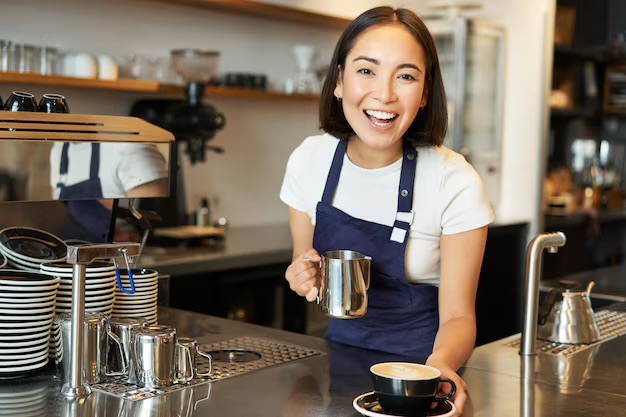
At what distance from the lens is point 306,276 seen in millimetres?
1802

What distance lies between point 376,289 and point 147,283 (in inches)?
21.7

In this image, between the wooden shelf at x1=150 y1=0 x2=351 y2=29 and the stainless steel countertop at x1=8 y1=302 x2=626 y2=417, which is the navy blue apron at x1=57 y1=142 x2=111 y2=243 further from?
the wooden shelf at x1=150 y1=0 x2=351 y2=29

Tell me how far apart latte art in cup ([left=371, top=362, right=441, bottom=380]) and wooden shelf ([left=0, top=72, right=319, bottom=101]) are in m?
2.16

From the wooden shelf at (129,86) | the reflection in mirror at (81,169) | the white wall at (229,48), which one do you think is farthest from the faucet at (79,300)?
the white wall at (229,48)

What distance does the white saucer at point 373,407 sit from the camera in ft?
4.58

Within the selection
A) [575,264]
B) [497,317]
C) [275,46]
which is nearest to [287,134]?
[275,46]

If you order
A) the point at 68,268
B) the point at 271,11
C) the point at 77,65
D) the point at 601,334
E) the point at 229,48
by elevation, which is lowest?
the point at 601,334

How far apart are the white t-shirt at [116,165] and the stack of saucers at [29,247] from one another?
0.15m

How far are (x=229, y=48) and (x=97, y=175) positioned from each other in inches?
102

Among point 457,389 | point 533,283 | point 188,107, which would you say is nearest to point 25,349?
point 457,389

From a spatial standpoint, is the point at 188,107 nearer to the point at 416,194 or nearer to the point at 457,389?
the point at 416,194

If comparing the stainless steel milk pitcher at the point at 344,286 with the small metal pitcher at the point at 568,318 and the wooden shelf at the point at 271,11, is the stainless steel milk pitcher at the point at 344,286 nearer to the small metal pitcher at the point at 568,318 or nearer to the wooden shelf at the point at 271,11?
the small metal pitcher at the point at 568,318

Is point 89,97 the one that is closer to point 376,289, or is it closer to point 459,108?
point 376,289

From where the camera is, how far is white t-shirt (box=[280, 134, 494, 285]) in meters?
1.95
